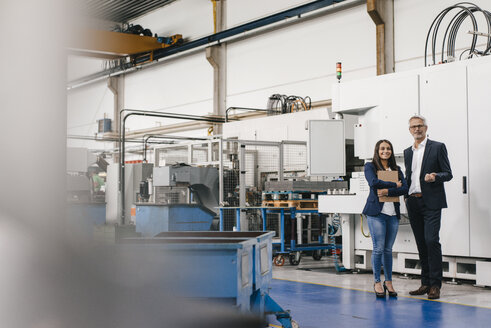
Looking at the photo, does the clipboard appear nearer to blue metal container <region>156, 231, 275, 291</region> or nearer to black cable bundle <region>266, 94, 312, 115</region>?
blue metal container <region>156, 231, 275, 291</region>

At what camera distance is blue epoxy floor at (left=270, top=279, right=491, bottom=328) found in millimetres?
3975

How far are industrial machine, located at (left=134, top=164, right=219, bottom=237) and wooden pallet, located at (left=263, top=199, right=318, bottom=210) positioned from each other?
3.79ft

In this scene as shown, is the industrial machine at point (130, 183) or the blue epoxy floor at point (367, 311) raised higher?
the industrial machine at point (130, 183)

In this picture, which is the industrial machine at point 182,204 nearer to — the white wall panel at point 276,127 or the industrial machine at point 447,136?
the white wall panel at point 276,127

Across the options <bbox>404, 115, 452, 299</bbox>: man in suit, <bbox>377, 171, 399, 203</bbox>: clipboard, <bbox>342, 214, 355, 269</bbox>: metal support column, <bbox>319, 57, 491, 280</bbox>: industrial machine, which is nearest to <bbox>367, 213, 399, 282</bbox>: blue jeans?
<bbox>377, 171, 399, 203</bbox>: clipboard

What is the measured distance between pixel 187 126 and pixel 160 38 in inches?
93.1

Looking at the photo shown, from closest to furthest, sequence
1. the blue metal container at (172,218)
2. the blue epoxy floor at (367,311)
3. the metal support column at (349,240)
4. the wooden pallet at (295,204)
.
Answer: the blue epoxy floor at (367,311)
the metal support column at (349,240)
the wooden pallet at (295,204)
the blue metal container at (172,218)

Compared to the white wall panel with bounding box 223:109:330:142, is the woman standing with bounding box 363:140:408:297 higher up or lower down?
lower down

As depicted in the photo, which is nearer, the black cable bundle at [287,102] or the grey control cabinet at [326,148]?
the grey control cabinet at [326,148]

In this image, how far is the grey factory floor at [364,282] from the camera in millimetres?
4949

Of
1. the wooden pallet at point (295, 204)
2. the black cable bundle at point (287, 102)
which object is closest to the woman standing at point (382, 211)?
the wooden pallet at point (295, 204)

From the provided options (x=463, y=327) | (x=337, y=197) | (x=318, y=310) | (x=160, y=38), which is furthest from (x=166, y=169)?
(x=160, y=38)

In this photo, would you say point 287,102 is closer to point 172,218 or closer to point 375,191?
point 172,218

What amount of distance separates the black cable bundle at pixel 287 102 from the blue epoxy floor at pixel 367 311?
18.9 feet
